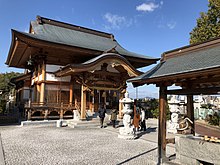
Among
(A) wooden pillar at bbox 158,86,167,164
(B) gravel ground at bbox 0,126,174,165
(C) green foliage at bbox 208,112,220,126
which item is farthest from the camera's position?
(C) green foliage at bbox 208,112,220,126

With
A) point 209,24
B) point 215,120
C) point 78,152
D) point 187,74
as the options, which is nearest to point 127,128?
point 78,152

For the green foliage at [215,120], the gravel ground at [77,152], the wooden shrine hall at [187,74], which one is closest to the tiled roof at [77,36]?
the green foliage at [215,120]

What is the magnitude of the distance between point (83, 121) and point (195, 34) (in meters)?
16.0

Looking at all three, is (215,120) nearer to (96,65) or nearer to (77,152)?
(96,65)

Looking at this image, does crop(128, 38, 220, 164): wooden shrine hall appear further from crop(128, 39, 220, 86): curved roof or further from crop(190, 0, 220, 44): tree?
crop(190, 0, 220, 44): tree

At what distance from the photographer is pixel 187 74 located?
4371 millimetres

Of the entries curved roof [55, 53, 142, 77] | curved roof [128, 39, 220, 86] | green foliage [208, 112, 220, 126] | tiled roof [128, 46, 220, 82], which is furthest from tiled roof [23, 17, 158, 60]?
tiled roof [128, 46, 220, 82]

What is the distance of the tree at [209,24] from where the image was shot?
1839 centimetres

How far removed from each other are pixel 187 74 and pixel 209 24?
1837 cm

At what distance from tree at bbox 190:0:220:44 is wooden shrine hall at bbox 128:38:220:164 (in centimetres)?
1476

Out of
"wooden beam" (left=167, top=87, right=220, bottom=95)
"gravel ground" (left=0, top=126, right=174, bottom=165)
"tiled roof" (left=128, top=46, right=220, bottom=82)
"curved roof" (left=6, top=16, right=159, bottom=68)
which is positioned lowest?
"gravel ground" (left=0, top=126, right=174, bottom=165)

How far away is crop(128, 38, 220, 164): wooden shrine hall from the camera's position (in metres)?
4.30

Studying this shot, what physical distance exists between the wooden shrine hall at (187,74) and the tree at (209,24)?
48.4 feet

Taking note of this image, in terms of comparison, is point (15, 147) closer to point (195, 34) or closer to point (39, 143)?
point (39, 143)
